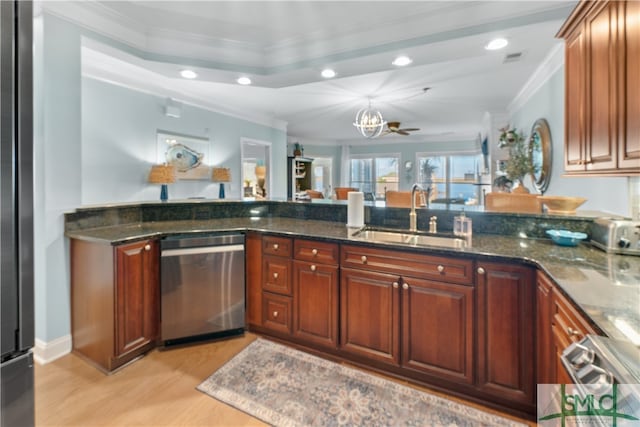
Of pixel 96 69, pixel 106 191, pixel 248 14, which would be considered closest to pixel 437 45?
pixel 248 14

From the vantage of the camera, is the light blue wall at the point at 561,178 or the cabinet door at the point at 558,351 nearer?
the cabinet door at the point at 558,351

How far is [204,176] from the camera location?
Answer: 5.11m

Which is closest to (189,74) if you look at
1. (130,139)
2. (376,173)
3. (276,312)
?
(130,139)

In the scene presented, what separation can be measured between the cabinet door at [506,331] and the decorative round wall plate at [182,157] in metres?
4.40

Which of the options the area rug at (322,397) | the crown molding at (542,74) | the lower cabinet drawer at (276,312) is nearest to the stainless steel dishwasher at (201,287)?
Answer: the lower cabinet drawer at (276,312)

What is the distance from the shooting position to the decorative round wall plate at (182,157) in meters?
4.62

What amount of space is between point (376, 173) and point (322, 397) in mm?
8086

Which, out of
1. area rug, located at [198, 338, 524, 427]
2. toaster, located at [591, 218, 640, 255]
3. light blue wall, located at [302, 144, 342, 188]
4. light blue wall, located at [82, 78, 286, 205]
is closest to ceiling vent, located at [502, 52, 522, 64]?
toaster, located at [591, 218, 640, 255]

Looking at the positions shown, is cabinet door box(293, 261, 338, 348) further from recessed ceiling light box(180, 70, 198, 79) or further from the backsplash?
recessed ceiling light box(180, 70, 198, 79)

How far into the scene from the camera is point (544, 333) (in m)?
1.49

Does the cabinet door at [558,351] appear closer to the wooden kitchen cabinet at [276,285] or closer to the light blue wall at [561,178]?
the light blue wall at [561,178]

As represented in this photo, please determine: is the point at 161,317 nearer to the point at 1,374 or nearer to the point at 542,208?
the point at 1,374

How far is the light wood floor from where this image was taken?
1693mm

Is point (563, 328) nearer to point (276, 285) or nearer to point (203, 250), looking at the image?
point (276, 285)
